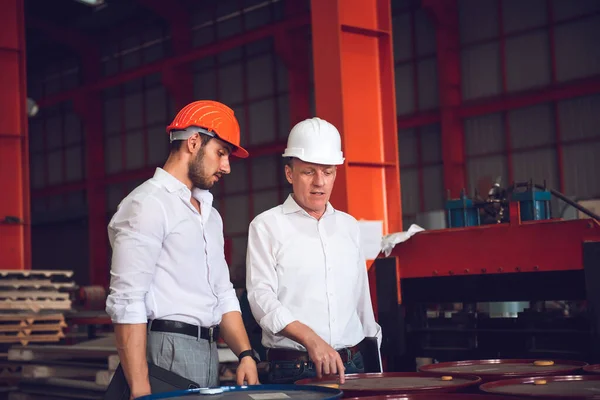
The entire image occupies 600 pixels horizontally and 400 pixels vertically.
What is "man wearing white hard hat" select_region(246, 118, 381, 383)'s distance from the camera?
3602mm

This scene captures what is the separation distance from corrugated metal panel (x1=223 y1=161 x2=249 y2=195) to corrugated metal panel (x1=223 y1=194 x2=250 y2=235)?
0.20 meters

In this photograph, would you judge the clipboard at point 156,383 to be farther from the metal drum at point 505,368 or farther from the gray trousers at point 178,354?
the metal drum at point 505,368

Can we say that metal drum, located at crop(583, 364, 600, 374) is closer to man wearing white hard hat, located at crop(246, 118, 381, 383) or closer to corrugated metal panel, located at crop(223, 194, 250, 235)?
man wearing white hard hat, located at crop(246, 118, 381, 383)

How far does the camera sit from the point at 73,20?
23406 mm

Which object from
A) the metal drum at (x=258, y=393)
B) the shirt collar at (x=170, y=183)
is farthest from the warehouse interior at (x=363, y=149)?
the metal drum at (x=258, y=393)

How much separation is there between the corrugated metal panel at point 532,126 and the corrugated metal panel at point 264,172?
5.90 meters

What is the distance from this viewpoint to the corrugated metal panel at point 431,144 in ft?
55.5

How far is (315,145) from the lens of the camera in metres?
3.82

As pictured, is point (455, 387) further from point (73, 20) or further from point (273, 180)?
point (73, 20)

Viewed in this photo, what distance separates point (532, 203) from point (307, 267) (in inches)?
105

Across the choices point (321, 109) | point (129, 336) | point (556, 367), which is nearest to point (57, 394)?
point (321, 109)

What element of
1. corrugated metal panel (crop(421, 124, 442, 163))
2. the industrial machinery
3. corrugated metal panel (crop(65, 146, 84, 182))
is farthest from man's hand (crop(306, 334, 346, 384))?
corrugated metal panel (crop(65, 146, 84, 182))

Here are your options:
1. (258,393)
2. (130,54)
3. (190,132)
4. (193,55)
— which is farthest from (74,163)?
(258,393)

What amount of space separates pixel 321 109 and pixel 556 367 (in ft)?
15.9
